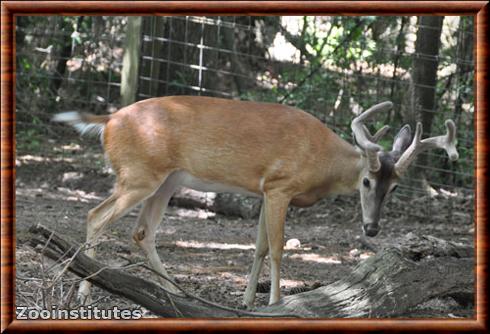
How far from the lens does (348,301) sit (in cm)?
566

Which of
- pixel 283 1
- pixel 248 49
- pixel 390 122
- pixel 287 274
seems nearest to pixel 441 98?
pixel 390 122

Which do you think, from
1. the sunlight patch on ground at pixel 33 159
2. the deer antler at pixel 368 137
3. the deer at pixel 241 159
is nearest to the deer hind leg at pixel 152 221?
the deer at pixel 241 159

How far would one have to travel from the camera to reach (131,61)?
11.4 meters

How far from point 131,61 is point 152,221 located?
442 cm

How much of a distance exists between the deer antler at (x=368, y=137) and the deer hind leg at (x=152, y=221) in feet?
5.34

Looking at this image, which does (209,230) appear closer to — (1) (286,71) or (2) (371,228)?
(2) (371,228)

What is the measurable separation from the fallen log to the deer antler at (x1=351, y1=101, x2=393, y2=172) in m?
1.15

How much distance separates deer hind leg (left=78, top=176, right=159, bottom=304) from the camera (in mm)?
6965

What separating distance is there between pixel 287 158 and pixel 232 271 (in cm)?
135

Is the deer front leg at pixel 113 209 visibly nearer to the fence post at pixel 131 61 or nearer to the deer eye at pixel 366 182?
the deer eye at pixel 366 182

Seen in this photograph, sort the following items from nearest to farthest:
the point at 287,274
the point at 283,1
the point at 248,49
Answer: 1. the point at 283,1
2. the point at 287,274
3. the point at 248,49

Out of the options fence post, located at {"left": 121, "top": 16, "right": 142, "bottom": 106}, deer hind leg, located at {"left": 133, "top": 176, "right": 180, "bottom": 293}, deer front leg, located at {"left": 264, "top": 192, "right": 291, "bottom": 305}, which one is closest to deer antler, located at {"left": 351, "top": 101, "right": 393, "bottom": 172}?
deer front leg, located at {"left": 264, "top": 192, "right": 291, "bottom": 305}

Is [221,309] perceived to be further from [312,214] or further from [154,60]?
[154,60]

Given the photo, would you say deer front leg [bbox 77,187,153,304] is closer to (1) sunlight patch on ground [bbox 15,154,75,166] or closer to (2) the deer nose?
(2) the deer nose
